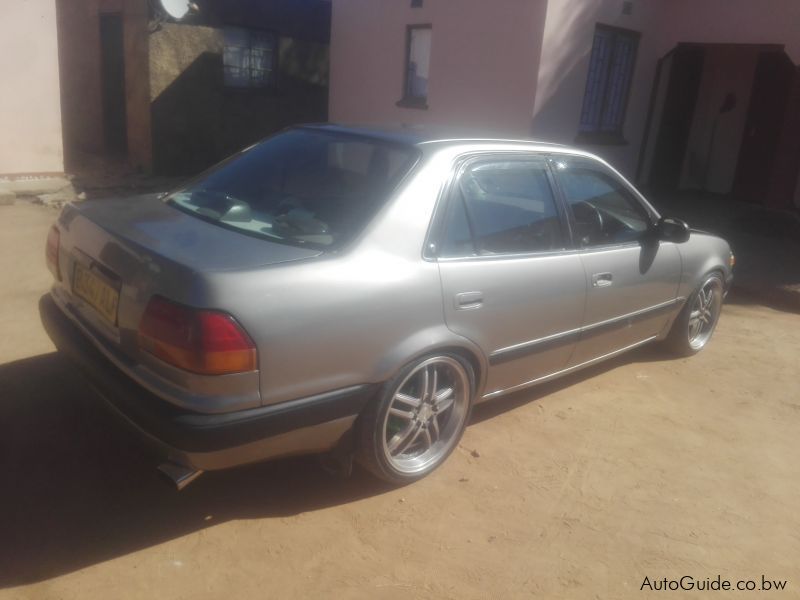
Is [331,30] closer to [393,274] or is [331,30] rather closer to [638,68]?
[638,68]

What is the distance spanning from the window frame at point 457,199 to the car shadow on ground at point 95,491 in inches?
46.2

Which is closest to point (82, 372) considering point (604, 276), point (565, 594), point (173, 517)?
point (173, 517)

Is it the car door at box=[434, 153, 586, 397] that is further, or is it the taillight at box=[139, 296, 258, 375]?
the car door at box=[434, 153, 586, 397]

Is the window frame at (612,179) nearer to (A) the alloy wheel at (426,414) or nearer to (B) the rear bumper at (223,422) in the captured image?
(A) the alloy wheel at (426,414)

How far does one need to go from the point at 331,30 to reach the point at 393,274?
10.5 metres

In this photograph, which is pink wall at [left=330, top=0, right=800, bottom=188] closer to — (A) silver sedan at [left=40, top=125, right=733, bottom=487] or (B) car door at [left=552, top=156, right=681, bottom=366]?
(B) car door at [left=552, top=156, right=681, bottom=366]

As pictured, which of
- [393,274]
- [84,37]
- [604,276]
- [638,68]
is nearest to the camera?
[393,274]

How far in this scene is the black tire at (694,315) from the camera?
4.91 meters

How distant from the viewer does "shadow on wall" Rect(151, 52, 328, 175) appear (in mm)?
11031

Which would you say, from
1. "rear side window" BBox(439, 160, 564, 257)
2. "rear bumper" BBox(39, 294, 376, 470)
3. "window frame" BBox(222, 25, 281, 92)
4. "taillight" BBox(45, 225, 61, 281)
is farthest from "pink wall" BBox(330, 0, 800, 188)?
"rear bumper" BBox(39, 294, 376, 470)

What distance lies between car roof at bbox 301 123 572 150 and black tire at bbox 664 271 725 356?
1815mm

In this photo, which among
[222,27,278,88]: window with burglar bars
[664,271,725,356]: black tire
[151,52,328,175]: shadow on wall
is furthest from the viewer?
[222,27,278,88]: window with burglar bars

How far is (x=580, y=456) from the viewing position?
3.66 m

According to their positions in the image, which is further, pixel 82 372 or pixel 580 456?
pixel 580 456
